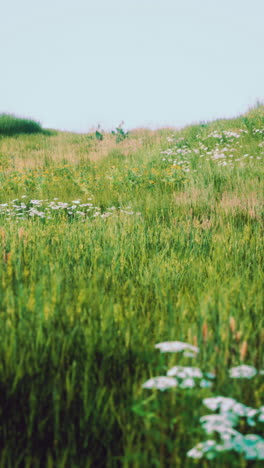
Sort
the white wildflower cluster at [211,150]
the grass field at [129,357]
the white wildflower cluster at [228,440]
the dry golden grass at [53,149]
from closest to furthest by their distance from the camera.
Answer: the white wildflower cluster at [228,440]
the grass field at [129,357]
the white wildflower cluster at [211,150]
the dry golden grass at [53,149]

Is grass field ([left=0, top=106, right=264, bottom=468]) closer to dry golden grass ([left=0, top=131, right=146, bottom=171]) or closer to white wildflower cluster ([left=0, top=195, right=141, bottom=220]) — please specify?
white wildflower cluster ([left=0, top=195, right=141, bottom=220])

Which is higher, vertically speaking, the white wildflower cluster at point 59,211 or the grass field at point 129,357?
the white wildflower cluster at point 59,211

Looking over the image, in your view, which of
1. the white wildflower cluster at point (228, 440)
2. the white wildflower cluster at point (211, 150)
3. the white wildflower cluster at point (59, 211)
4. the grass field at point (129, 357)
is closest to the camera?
the white wildflower cluster at point (228, 440)

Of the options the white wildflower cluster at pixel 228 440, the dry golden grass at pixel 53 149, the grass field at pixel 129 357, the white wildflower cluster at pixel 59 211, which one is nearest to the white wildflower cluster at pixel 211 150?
the dry golden grass at pixel 53 149

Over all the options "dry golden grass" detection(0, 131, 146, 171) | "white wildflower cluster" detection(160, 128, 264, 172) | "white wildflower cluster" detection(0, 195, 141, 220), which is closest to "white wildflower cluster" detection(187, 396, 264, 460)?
"white wildflower cluster" detection(0, 195, 141, 220)

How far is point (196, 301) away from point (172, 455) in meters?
1.19

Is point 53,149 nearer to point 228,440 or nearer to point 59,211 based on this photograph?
point 59,211

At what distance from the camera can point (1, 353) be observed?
5.19 feet

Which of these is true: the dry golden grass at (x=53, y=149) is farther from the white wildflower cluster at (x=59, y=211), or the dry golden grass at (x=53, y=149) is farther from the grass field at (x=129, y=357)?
the grass field at (x=129, y=357)

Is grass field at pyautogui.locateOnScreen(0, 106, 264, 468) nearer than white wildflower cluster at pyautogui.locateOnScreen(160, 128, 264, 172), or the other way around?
grass field at pyautogui.locateOnScreen(0, 106, 264, 468)

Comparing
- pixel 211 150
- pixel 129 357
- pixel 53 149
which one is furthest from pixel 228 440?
pixel 53 149

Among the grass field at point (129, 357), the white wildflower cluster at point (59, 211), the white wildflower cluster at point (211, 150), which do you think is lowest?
the grass field at point (129, 357)

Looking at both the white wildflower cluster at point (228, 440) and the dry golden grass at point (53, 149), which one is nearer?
the white wildflower cluster at point (228, 440)

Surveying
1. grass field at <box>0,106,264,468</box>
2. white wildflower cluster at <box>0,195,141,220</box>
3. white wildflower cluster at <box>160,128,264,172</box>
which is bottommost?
grass field at <box>0,106,264,468</box>
